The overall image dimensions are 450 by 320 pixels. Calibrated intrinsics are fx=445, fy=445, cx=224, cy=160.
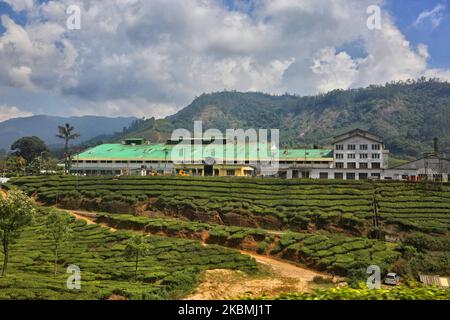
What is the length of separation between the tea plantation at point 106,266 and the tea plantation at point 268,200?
41.8ft

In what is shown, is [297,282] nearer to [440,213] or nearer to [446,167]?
[440,213]

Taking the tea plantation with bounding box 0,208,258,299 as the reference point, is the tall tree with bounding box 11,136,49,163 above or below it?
above

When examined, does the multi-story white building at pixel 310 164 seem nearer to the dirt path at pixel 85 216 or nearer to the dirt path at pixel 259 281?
the dirt path at pixel 85 216

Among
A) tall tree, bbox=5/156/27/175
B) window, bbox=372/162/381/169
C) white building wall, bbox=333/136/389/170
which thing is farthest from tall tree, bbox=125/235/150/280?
tall tree, bbox=5/156/27/175

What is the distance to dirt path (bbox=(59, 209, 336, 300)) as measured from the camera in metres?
33.6

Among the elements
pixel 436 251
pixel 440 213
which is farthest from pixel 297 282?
pixel 440 213

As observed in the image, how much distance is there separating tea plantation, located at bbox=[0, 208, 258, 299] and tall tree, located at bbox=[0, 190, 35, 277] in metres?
2.90

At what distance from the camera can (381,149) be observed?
3231 inches

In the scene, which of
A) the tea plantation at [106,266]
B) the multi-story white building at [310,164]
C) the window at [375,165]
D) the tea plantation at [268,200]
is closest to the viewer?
the tea plantation at [106,266]

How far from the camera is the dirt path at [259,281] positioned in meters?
33.6

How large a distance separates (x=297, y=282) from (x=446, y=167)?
55813mm

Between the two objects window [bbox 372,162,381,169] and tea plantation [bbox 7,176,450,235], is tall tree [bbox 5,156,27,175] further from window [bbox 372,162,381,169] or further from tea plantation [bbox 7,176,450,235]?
window [bbox 372,162,381,169]

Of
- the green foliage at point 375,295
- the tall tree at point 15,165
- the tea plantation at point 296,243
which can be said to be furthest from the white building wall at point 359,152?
the green foliage at point 375,295
